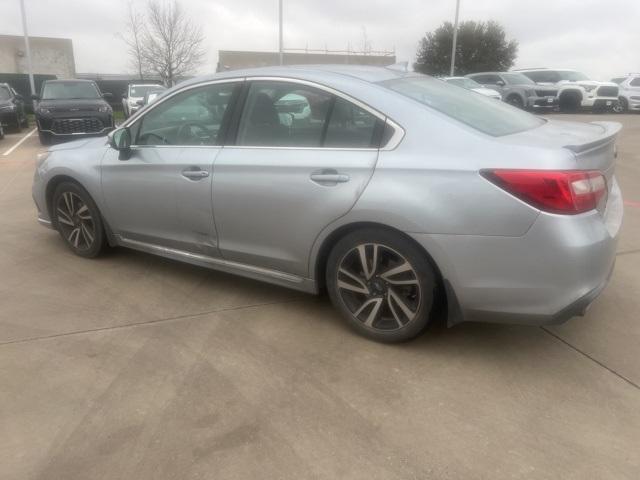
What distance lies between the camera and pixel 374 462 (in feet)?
7.63

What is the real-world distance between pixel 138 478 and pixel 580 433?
186 cm

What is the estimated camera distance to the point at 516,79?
2247cm

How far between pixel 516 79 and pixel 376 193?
2171 centimetres

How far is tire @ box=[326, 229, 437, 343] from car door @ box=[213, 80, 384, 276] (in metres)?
0.20

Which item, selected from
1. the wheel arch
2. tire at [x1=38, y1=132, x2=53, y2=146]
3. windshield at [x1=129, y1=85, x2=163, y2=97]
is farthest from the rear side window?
windshield at [x1=129, y1=85, x2=163, y2=97]

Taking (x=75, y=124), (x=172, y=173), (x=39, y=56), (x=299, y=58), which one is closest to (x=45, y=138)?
(x=75, y=124)

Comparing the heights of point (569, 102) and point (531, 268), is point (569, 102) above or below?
below

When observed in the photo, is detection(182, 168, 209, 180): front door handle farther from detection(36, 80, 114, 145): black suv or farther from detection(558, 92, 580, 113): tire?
detection(558, 92, 580, 113): tire

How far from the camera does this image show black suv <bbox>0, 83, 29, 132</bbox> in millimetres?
15938

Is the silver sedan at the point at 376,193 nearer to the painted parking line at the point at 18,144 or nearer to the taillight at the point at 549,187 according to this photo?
the taillight at the point at 549,187

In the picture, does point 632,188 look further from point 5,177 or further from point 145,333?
point 5,177

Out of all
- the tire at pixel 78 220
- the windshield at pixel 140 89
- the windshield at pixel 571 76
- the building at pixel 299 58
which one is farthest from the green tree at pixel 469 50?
the tire at pixel 78 220

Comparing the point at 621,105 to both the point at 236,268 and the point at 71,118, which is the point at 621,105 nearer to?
the point at 71,118

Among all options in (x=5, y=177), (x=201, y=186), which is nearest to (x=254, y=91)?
(x=201, y=186)
